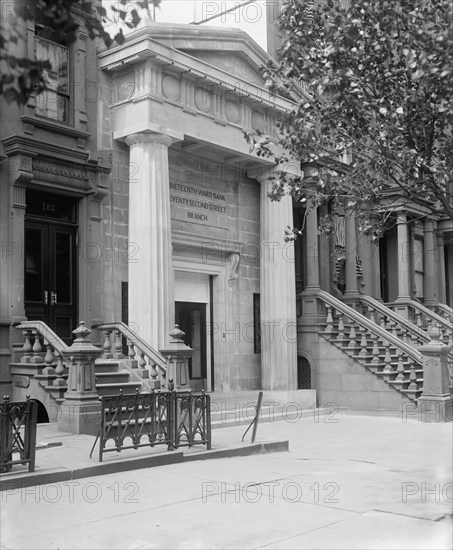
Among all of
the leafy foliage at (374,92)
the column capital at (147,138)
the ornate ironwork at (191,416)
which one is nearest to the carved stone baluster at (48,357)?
the ornate ironwork at (191,416)

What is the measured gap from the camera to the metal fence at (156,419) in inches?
376

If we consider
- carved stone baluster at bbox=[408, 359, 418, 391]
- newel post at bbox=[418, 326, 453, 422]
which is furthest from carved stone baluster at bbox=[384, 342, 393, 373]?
newel post at bbox=[418, 326, 453, 422]

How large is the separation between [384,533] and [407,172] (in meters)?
4.35

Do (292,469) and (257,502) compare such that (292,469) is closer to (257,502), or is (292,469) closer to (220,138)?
(257,502)

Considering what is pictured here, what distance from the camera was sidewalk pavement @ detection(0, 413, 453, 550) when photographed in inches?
247

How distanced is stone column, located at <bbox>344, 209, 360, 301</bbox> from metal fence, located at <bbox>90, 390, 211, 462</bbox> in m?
11.6

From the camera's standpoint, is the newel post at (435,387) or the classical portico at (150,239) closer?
the classical portico at (150,239)

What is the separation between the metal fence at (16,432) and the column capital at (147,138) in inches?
322

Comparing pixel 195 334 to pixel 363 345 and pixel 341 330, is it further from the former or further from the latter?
pixel 363 345

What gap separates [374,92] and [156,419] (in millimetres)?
5514

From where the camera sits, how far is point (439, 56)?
26.4ft

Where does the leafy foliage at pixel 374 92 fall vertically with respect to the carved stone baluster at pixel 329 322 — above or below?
above

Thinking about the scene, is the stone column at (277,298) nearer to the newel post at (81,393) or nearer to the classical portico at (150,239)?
the classical portico at (150,239)

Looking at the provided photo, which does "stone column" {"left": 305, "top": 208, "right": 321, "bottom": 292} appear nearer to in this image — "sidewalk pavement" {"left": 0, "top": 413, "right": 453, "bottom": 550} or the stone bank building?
the stone bank building
